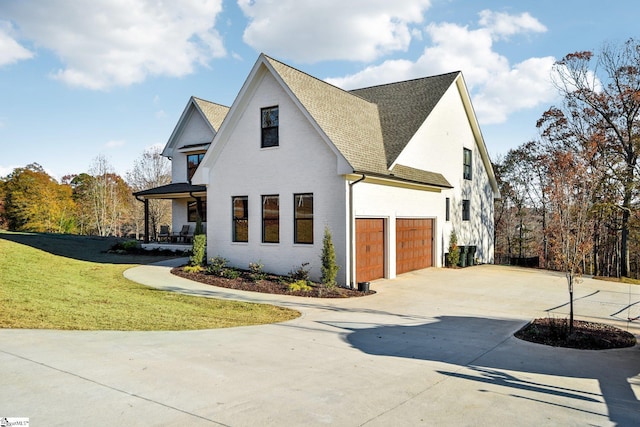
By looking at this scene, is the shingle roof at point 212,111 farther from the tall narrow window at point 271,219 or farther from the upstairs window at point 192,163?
the tall narrow window at point 271,219

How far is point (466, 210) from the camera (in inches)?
1013

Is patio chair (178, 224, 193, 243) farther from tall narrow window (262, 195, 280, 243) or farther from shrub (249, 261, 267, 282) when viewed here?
tall narrow window (262, 195, 280, 243)

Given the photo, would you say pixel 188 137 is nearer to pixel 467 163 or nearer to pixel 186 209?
pixel 186 209

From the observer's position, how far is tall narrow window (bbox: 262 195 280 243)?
17094 mm

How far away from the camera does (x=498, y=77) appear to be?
2678cm

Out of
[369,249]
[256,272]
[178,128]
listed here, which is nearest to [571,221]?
[369,249]

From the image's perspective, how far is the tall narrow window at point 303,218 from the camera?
16250 millimetres

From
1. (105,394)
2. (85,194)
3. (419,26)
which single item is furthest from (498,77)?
(85,194)

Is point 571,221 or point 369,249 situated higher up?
point 571,221

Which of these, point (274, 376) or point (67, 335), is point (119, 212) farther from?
point (274, 376)

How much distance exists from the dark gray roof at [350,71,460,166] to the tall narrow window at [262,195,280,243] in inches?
202

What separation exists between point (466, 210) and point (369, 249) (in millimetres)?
11628

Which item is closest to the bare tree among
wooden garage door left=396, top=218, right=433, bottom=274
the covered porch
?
the covered porch

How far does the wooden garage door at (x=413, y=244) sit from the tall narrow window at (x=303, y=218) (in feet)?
14.2
